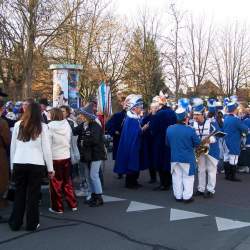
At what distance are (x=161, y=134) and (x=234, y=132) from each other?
226cm

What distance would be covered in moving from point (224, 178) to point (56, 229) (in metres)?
5.82

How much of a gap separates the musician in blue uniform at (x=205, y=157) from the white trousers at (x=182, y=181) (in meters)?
0.67

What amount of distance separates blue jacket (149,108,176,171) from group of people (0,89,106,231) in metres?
1.64

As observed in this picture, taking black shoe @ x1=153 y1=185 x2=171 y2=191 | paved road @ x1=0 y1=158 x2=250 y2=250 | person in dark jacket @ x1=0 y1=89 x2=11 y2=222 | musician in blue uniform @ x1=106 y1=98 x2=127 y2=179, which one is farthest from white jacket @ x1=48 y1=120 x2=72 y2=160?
musician in blue uniform @ x1=106 y1=98 x2=127 y2=179

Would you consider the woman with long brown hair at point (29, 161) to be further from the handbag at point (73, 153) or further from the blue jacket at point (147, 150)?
the blue jacket at point (147, 150)

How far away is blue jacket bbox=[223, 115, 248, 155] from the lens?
36.0 feet

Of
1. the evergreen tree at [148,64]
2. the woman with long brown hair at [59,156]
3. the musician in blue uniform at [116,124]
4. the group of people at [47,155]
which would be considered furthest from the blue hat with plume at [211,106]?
the evergreen tree at [148,64]

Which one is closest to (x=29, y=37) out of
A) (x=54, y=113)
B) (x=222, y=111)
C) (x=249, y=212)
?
(x=222, y=111)

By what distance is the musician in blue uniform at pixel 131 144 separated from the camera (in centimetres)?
986

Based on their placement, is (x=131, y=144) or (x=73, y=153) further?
(x=131, y=144)

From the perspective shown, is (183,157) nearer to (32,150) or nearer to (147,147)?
(147,147)

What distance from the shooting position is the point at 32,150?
253 inches

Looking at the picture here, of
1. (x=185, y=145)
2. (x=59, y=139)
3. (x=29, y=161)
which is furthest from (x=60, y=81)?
(x=29, y=161)

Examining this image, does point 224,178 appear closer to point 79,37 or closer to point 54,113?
point 54,113
